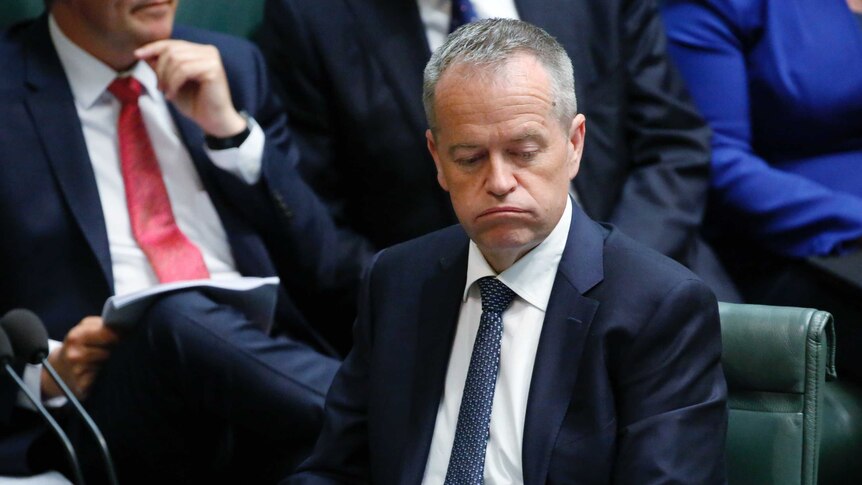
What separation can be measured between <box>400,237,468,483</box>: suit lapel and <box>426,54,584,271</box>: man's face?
0.11m

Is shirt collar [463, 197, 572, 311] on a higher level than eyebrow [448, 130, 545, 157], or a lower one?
lower

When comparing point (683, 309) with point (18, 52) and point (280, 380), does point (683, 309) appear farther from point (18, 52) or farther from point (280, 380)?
point (18, 52)

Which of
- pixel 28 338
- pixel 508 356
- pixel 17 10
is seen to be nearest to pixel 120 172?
pixel 17 10

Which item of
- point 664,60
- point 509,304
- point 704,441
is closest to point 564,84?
point 509,304

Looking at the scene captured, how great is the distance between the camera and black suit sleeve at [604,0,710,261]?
8.93ft

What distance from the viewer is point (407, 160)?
8.91 ft

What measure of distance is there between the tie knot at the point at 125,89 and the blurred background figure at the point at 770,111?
1133 millimetres

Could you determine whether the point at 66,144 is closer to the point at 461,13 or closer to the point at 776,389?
the point at 461,13

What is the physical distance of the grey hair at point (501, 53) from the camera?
1.73 meters

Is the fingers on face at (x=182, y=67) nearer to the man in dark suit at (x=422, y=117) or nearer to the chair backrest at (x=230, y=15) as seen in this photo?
the man in dark suit at (x=422, y=117)

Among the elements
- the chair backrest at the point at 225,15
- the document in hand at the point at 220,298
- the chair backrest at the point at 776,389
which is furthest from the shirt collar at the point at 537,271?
the chair backrest at the point at 225,15

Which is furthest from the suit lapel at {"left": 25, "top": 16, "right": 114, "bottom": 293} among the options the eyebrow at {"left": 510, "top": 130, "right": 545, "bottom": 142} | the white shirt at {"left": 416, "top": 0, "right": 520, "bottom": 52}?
the eyebrow at {"left": 510, "top": 130, "right": 545, "bottom": 142}

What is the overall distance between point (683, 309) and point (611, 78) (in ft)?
3.85

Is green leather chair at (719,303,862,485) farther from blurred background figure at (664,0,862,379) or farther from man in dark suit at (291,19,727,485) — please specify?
blurred background figure at (664,0,862,379)
